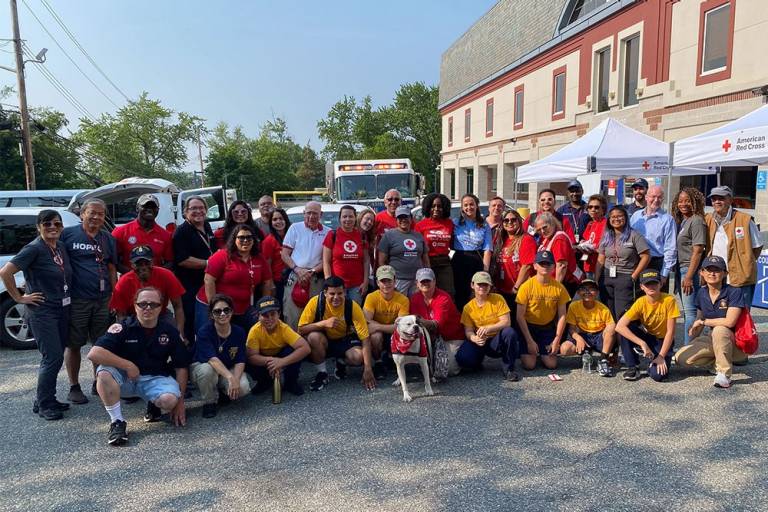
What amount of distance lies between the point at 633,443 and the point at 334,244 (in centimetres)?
329

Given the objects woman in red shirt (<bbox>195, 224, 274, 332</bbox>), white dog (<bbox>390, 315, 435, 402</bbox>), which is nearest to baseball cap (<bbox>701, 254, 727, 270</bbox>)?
white dog (<bbox>390, 315, 435, 402</bbox>)

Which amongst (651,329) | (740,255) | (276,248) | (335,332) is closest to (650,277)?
(651,329)

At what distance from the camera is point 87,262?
4652mm

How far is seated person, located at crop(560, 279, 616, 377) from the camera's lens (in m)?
5.27

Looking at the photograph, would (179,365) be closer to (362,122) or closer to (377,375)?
(377,375)

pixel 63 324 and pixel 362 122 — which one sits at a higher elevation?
pixel 362 122

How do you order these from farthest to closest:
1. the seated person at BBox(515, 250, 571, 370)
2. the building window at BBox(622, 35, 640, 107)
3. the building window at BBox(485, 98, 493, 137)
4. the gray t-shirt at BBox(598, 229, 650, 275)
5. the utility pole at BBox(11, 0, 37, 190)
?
the building window at BBox(485, 98, 493, 137) → the utility pole at BBox(11, 0, 37, 190) → the building window at BBox(622, 35, 640, 107) → the gray t-shirt at BBox(598, 229, 650, 275) → the seated person at BBox(515, 250, 571, 370)

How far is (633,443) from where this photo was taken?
376 cm

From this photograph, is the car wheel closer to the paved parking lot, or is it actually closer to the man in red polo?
the paved parking lot

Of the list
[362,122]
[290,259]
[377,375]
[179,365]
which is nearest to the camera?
[179,365]

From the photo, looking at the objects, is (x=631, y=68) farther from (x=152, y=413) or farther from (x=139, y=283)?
(x=152, y=413)

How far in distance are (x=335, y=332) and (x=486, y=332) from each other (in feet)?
4.79

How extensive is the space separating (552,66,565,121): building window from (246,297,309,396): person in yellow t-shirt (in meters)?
18.4

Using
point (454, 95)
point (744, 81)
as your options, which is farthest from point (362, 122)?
point (744, 81)
